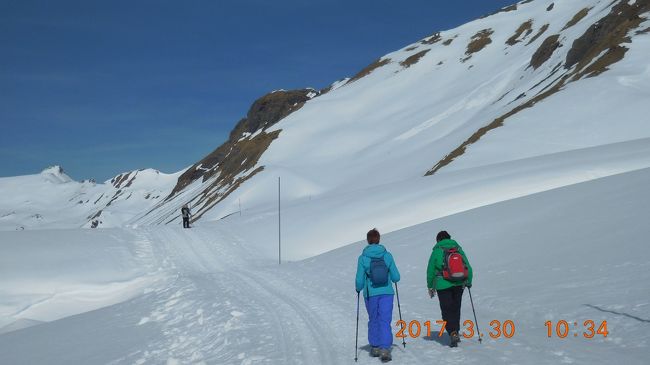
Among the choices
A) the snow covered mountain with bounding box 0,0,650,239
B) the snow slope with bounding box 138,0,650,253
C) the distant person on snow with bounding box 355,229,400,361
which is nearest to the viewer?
the distant person on snow with bounding box 355,229,400,361

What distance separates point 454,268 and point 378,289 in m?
1.19

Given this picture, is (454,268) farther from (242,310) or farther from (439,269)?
(242,310)

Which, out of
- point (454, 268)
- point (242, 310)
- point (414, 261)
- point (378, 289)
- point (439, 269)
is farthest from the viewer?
point (414, 261)

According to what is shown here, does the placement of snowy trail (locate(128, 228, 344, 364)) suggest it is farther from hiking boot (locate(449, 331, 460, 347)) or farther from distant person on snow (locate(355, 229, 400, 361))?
hiking boot (locate(449, 331, 460, 347))

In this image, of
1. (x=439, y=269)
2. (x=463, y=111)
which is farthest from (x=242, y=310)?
(x=463, y=111)

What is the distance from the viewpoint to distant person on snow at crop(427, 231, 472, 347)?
7.57 metres

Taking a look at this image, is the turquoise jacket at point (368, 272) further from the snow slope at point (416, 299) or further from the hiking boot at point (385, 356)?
the snow slope at point (416, 299)

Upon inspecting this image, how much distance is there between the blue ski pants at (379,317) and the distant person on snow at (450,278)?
742 mm

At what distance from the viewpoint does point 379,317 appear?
7383 mm

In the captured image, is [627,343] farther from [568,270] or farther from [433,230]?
[433,230]

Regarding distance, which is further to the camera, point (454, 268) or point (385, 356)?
point (454, 268)

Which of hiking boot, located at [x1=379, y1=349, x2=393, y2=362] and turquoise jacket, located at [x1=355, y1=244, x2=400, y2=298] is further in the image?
turquoise jacket, located at [x1=355, y1=244, x2=400, y2=298]

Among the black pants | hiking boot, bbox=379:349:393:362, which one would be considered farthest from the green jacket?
hiking boot, bbox=379:349:393:362

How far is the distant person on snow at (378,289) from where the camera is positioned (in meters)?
7.27
